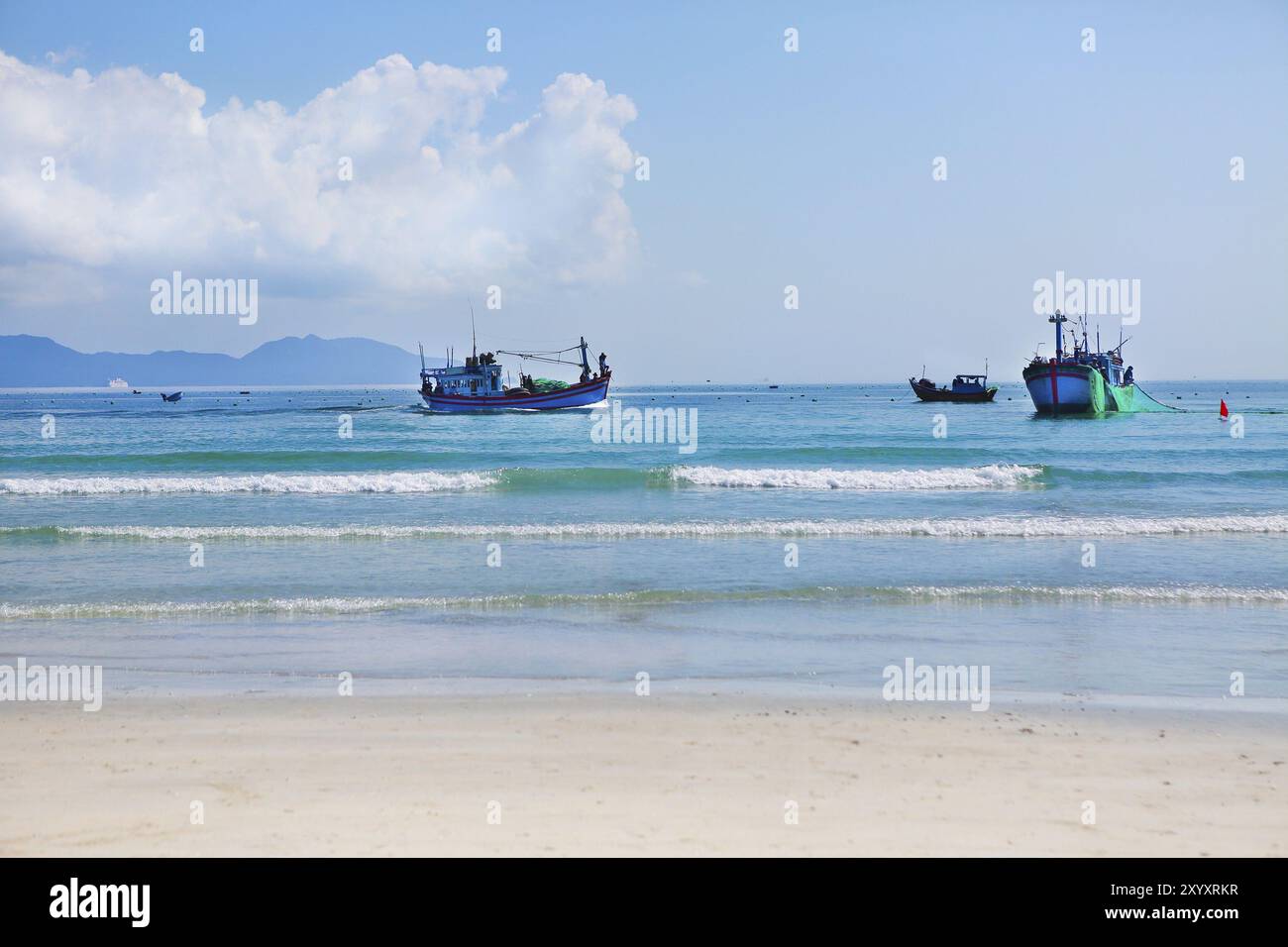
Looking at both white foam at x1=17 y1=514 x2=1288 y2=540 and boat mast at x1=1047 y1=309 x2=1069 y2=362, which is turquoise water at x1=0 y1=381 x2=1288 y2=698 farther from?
boat mast at x1=1047 y1=309 x2=1069 y2=362

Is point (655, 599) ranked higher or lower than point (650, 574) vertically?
lower

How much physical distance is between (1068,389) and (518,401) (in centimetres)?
3496

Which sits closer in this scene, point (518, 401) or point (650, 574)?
point (650, 574)

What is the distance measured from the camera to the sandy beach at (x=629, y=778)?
192 inches

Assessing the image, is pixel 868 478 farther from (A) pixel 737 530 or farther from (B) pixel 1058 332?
(B) pixel 1058 332

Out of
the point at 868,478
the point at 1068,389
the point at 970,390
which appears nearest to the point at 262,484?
the point at 868,478

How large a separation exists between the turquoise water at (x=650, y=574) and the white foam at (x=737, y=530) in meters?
0.08

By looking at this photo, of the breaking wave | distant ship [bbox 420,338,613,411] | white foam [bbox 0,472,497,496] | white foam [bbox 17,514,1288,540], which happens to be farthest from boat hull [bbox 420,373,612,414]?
the breaking wave

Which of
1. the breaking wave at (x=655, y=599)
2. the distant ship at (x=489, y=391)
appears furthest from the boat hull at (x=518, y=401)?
the breaking wave at (x=655, y=599)

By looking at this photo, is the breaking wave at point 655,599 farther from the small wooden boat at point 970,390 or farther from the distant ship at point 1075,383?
the small wooden boat at point 970,390

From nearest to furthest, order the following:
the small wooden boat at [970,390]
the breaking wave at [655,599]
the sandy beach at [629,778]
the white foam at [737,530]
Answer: the sandy beach at [629,778], the breaking wave at [655,599], the white foam at [737,530], the small wooden boat at [970,390]

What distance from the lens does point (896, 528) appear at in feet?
55.1

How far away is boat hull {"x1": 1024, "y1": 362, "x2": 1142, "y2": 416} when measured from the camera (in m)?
57.8

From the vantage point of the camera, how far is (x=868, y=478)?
25.6m
